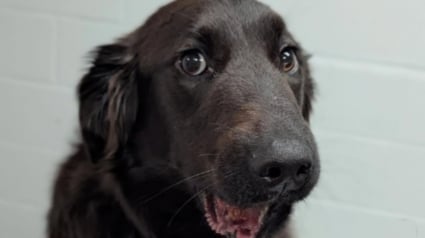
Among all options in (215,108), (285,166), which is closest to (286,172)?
(285,166)

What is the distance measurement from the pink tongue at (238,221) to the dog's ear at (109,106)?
231 mm

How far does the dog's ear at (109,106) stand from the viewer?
1497 mm

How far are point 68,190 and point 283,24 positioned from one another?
515mm

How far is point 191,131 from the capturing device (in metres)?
1.42

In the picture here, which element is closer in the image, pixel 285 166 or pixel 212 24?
pixel 285 166

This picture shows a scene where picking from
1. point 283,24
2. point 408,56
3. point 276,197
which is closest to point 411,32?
point 408,56

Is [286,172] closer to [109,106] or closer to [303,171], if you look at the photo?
[303,171]

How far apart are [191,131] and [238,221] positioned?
17 centimetres

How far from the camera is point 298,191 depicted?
1.29 metres

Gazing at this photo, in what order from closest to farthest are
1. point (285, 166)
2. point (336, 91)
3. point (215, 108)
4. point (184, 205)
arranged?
point (285, 166)
point (215, 108)
point (184, 205)
point (336, 91)

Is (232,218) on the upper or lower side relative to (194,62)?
lower

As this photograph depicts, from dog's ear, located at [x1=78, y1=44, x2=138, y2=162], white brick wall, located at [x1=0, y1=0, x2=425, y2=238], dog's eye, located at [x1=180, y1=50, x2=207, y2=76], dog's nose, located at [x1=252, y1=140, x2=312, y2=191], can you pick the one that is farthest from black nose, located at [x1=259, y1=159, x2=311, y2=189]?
white brick wall, located at [x1=0, y1=0, x2=425, y2=238]

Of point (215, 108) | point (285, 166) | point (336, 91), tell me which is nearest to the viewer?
point (285, 166)

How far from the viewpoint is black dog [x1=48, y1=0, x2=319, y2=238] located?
1.29 m
